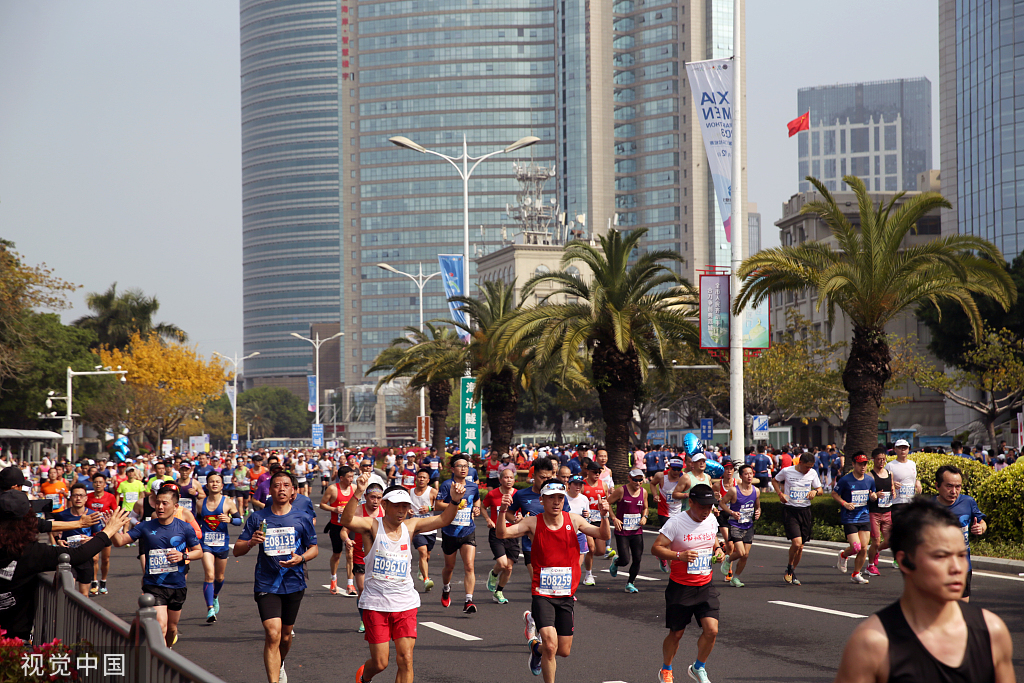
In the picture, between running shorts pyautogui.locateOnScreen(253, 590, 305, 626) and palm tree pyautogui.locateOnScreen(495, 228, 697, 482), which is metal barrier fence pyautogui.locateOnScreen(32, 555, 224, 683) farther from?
palm tree pyautogui.locateOnScreen(495, 228, 697, 482)

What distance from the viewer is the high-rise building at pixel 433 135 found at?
143 metres

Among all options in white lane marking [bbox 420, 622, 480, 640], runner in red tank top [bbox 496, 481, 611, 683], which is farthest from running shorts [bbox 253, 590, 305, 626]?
white lane marking [bbox 420, 622, 480, 640]

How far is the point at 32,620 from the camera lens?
24.0ft

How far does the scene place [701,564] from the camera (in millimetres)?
8703

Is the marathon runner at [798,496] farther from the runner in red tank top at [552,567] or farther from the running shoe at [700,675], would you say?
the runner in red tank top at [552,567]

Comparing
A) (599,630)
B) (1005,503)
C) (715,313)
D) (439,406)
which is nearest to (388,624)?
(599,630)

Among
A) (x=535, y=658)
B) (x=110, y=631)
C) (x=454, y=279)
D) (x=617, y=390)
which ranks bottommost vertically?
(x=535, y=658)

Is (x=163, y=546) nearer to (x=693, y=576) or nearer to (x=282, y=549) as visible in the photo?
(x=282, y=549)

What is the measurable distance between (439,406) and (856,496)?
114 ft

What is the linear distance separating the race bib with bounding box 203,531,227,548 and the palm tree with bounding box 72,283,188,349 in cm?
7034

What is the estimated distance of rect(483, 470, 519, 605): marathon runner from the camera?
38.2 ft

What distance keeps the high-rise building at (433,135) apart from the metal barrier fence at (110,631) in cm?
11561

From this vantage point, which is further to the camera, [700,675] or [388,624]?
[700,675]

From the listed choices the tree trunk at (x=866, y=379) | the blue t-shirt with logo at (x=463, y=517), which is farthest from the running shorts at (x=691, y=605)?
the tree trunk at (x=866, y=379)
